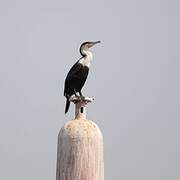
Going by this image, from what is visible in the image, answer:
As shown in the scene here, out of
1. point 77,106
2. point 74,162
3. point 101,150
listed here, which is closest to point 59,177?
point 74,162

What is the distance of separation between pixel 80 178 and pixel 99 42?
300 cm

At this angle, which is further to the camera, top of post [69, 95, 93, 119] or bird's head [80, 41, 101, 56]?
bird's head [80, 41, 101, 56]

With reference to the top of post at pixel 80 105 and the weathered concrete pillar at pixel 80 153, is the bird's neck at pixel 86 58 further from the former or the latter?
the weathered concrete pillar at pixel 80 153

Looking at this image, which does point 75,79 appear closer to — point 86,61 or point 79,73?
point 79,73

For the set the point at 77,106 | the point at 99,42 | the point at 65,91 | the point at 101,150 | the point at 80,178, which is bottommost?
the point at 80,178

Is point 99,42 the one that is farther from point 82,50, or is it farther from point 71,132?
point 71,132

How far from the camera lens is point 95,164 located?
7.61m

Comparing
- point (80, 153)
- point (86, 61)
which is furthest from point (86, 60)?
point (80, 153)

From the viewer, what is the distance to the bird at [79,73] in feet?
30.0

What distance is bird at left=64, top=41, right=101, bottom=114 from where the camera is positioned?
30.0 feet

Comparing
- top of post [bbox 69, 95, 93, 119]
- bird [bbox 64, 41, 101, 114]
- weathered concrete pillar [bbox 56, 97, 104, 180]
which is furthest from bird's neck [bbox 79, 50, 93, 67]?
weathered concrete pillar [bbox 56, 97, 104, 180]

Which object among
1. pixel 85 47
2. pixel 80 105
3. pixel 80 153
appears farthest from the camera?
pixel 85 47

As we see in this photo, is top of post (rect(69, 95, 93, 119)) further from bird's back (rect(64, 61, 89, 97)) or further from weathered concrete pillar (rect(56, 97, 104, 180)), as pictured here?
bird's back (rect(64, 61, 89, 97))

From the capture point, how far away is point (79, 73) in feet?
30.2
